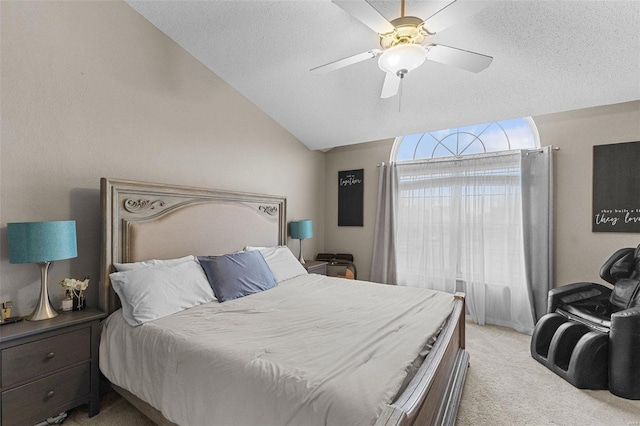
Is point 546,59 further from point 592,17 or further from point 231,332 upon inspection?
point 231,332

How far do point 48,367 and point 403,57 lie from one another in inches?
109

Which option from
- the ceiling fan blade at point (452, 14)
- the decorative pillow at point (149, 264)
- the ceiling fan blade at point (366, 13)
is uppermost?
the ceiling fan blade at point (366, 13)

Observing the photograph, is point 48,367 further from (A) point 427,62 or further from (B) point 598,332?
(B) point 598,332

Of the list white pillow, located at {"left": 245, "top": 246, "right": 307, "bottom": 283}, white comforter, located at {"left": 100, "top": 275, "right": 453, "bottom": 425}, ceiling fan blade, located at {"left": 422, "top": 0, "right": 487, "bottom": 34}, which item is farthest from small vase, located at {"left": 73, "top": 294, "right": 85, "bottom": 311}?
ceiling fan blade, located at {"left": 422, "top": 0, "right": 487, "bottom": 34}

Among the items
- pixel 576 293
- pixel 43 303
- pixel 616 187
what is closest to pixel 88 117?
pixel 43 303

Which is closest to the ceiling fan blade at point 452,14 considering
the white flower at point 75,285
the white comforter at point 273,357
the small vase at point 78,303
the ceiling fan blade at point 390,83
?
the ceiling fan blade at point 390,83

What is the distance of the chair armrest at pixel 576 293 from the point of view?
9.08 ft

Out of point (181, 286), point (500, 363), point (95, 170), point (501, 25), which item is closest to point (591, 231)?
point (500, 363)

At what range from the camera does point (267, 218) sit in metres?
3.63

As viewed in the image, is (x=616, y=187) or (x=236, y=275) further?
(x=616, y=187)

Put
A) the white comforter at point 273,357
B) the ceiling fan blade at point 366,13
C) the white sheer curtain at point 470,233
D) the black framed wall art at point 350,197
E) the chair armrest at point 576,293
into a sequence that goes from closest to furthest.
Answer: the white comforter at point 273,357 < the ceiling fan blade at point 366,13 < the chair armrest at point 576,293 < the white sheer curtain at point 470,233 < the black framed wall art at point 350,197

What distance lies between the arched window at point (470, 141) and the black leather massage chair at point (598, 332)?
1.57m

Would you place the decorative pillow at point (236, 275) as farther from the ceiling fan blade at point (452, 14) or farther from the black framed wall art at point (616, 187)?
the black framed wall art at point (616, 187)

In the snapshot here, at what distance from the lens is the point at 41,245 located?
173cm
